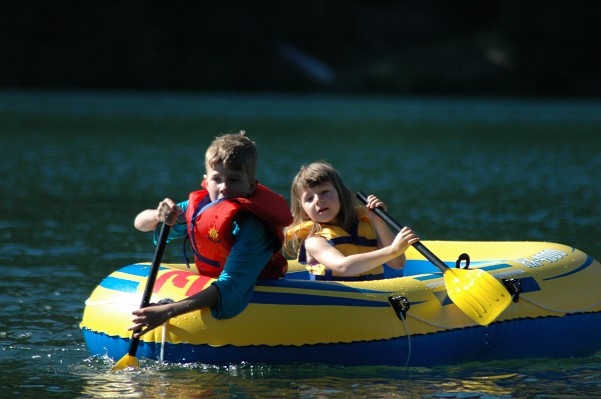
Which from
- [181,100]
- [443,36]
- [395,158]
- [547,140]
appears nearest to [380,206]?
[395,158]

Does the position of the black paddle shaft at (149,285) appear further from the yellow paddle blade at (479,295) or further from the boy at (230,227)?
the yellow paddle blade at (479,295)

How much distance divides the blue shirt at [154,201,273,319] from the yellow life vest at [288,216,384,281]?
80 centimetres

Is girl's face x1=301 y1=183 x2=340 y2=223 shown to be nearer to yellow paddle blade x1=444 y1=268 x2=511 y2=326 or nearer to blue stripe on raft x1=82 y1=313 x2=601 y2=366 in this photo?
yellow paddle blade x1=444 y1=268 x2=511 y2=326

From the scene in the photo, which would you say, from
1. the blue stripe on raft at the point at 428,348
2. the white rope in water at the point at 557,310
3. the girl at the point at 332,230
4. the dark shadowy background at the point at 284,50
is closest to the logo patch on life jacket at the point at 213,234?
the blue stripe on raft at the point at 428,348

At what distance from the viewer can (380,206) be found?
588 centimetres

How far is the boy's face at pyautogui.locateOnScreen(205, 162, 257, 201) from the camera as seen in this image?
16.1 ft

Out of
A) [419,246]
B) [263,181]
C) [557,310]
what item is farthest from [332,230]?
[263,181]

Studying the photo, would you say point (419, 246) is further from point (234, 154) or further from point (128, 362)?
point (128, 362)

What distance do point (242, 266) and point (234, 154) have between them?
1.61 feet

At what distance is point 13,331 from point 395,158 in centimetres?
1283

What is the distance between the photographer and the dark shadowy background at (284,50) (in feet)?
149

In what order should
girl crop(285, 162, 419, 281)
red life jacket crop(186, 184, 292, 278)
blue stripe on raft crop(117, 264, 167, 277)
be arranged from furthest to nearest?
1. girl crop(285, 162, 419, 281)
2. blue stripe on raft crop(117, 264, 167, 277)
3. red life jacket crop(186, 184, 292, 278)

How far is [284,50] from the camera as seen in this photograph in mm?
51312

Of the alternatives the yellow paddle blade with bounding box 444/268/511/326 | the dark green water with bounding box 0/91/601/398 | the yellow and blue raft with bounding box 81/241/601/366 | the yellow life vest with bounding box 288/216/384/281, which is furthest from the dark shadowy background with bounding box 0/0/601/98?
the yellow paddle blade with bounding box 444/268/511/326
